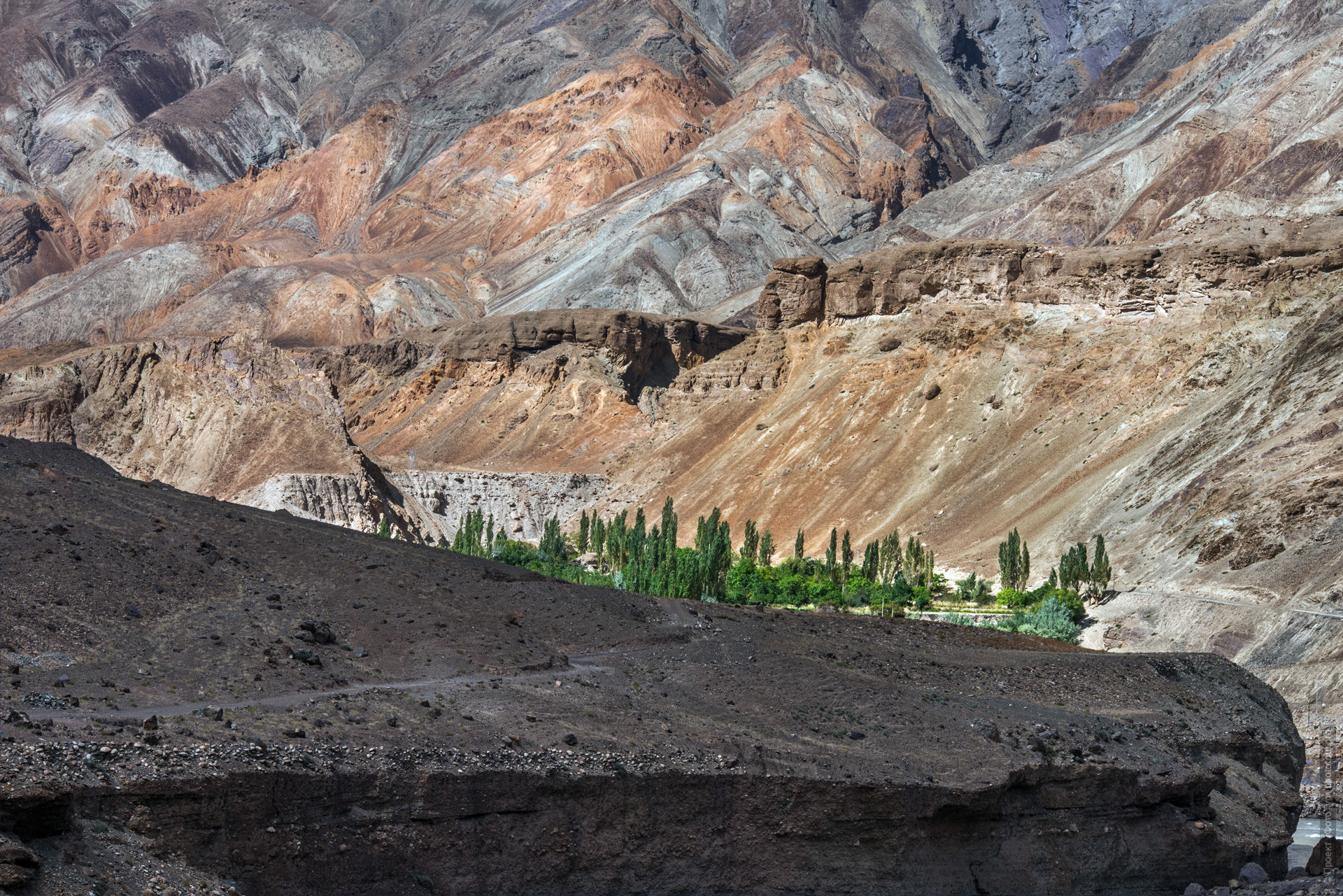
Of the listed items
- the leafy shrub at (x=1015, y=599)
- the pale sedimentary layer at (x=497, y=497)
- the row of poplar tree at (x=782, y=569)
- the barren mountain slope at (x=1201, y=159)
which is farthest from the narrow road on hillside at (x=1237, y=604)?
the barren mountain slope at (x=1201, y=159)

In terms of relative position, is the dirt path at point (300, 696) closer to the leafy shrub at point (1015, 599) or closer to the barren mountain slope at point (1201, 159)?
the leafy shrub at point (1015, 599)

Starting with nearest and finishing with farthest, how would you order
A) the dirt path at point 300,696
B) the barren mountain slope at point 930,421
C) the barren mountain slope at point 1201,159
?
the dirt path at point 300,696 → the barren mountain slope at point 930,421 → the barren mountain slope at point 1201,159

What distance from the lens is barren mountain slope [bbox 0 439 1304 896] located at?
18.0 meters

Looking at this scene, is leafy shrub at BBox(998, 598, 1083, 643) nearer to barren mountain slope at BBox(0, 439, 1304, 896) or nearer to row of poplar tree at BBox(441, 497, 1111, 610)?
row of poplar tree at BBox(441, 497, 1111, 610)

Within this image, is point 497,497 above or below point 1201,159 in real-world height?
below

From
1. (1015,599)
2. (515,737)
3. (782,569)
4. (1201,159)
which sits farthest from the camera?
(1201,159)

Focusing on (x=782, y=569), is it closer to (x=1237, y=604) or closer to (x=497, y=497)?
(x=1237, y=604)

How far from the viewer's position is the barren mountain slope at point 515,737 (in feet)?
59.0

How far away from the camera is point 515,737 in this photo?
21.3m

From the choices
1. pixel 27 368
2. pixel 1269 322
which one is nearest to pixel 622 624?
pixel 1269 322

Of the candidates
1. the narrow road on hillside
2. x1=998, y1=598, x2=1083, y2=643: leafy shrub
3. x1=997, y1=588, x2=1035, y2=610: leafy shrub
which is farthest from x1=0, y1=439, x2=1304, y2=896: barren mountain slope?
x1=997, y1=588, x2=1035, y2=610: leafy shrub

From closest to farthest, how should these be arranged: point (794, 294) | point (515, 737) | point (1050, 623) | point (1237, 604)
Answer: point (515, 737)
point (1237, 604)
point (1050, 623)
point (794, 294)

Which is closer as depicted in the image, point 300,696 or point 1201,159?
point 300,696

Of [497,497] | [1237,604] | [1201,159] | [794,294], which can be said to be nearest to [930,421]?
[794,294]
